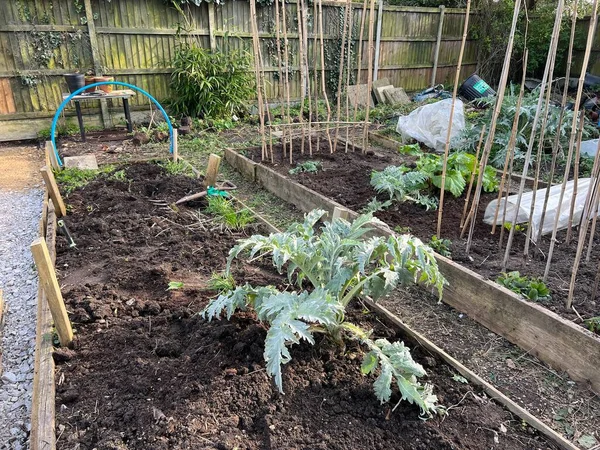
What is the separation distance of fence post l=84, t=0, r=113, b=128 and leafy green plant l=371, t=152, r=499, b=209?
231 inches

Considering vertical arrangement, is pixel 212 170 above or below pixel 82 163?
above

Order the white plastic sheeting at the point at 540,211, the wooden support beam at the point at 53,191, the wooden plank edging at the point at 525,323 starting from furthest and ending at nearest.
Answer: the wooden support beam at the point at 53,191 < the white plastic sheeting at the point at 540,211 < the wooden plank edging at the point at 525,323

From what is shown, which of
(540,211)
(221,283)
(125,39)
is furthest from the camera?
(125,39)

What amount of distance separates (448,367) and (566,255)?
1.70 m

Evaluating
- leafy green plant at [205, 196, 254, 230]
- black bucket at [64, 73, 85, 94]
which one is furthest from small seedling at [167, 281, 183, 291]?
black bucket at [64, 73, 85, 94]

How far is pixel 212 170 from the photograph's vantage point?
4746 millimetres

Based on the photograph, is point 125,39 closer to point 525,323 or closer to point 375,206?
point 375,206

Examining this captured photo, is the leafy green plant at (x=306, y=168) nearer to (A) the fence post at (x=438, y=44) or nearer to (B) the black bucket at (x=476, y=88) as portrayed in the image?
(B) the black bucket at (x=476, y=88)

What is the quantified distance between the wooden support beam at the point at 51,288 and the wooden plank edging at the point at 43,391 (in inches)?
3.6

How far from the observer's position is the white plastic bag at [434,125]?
6.69 metres

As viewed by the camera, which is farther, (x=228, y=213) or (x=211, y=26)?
(x=211, y=26)

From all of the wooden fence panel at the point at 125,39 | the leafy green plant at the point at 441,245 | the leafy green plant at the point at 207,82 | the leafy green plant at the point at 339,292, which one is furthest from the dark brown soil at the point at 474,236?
the wooden fence panel at the point at 125,39

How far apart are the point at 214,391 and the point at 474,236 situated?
2.55m

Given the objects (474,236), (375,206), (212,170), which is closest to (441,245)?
(474,236)
